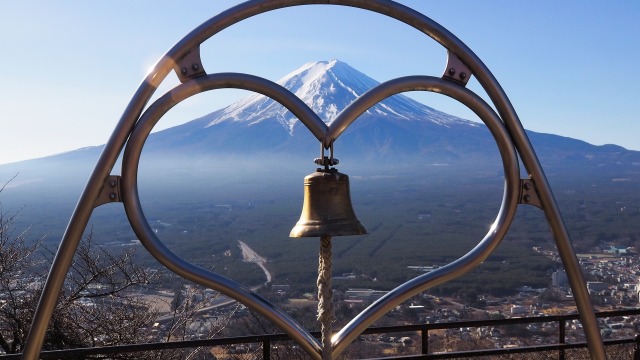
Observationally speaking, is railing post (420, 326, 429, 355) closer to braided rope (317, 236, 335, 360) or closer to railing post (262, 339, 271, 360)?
railing post (262, 339, 271, 360)

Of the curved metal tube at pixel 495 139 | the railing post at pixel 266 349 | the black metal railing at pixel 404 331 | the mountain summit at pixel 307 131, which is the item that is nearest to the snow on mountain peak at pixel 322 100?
the mountain summit at pixel 307 131

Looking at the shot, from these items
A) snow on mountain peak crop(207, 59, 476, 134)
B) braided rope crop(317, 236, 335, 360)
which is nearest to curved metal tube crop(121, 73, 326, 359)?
braided rope crop(317, 236, 335, 360)

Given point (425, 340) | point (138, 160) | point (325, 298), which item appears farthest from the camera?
point (425, 340)

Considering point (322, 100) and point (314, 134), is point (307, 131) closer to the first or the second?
point (322, 100)

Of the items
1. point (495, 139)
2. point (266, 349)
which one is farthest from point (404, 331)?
point (495, 139)

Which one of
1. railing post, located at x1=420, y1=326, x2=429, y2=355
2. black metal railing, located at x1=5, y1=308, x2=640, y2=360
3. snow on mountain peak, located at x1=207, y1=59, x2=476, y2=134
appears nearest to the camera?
black metal railing, located at x1=5, y1=308, x2=640, y2=360

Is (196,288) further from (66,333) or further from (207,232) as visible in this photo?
(207,232)
